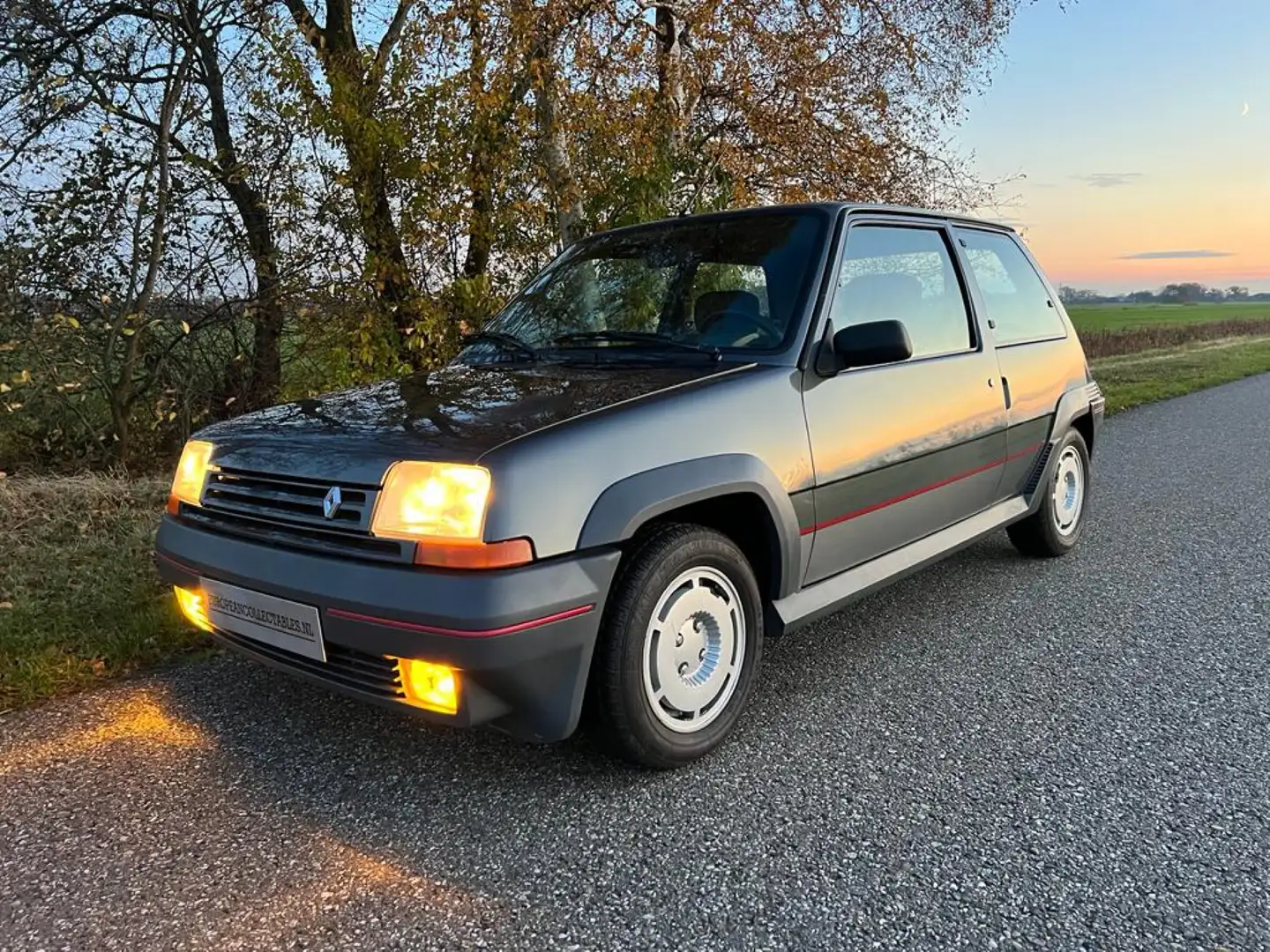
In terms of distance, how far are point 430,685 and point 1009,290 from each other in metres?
3.53

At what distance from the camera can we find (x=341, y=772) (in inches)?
105

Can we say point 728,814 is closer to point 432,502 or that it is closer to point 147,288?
point 432,502

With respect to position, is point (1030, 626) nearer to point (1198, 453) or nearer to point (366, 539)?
point (366, 539)

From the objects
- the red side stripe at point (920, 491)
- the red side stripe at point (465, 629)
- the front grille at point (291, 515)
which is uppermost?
the front grille at point (291, 515)

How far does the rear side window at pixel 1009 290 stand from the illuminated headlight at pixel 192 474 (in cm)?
332

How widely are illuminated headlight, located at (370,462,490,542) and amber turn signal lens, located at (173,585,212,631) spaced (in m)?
0.87

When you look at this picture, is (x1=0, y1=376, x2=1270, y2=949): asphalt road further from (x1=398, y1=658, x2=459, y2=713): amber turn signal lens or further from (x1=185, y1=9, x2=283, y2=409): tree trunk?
(x1=185, y1=9, x2=283, y2=409): tree trunk

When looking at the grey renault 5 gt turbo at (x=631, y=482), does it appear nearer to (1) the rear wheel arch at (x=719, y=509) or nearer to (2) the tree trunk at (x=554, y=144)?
(1) the rear wheel arch at (x=719, y=509)

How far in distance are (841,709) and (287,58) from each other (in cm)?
561

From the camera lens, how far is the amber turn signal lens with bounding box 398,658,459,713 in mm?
2246

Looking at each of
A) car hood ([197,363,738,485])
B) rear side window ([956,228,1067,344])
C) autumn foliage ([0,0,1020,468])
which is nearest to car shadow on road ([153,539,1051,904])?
car hood ([197,363,738,485])

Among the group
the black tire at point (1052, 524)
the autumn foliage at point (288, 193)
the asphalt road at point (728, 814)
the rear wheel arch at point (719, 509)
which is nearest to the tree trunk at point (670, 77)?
the autumn foliage at point (288, 193)

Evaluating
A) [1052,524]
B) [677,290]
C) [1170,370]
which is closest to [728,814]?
[677,290]

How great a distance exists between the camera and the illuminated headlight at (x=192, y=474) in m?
2.88
